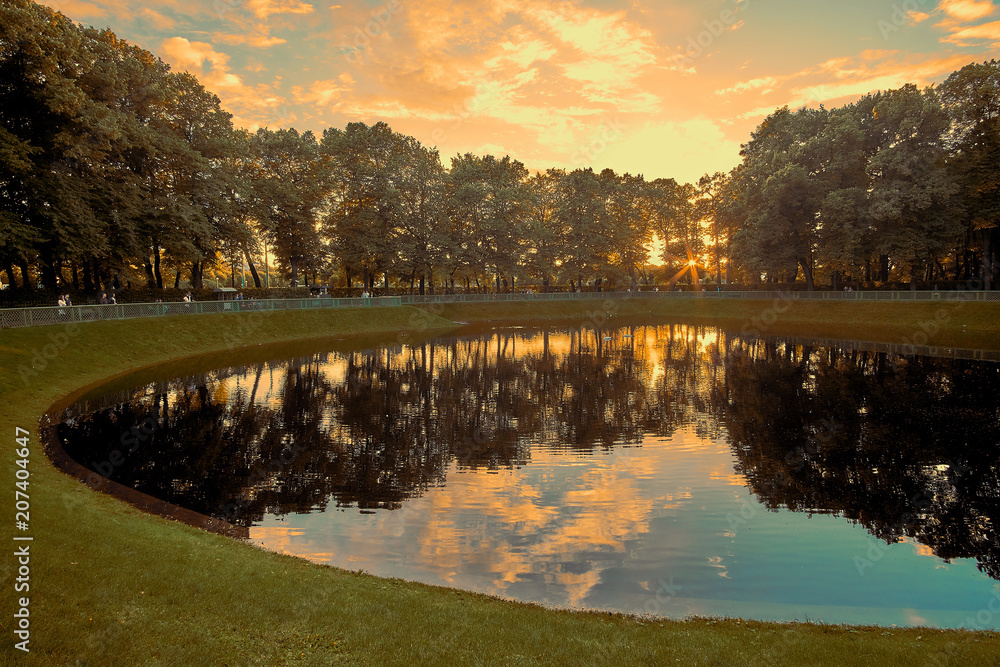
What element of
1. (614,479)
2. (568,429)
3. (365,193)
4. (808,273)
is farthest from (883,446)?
(365,193)

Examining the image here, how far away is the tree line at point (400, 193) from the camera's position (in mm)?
35688

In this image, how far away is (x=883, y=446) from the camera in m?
18.3

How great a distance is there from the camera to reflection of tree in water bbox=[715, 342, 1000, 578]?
13141 millimetres

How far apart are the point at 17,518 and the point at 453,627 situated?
8.91 metres

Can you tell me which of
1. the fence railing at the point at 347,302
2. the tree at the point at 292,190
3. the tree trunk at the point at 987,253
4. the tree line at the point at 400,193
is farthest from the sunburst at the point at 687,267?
the tree at the point at 292,190

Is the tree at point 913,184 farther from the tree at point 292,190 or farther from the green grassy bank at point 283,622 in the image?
the tree at point 292,190

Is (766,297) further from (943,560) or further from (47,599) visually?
(47,599)

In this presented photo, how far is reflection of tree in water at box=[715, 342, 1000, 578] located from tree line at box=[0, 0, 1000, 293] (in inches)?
1484

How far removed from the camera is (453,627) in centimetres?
820

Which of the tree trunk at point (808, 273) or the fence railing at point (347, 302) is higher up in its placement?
the tree trunk at point (808, 273)

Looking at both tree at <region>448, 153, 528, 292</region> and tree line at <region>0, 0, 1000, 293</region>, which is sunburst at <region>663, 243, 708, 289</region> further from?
tree at <region>448, 153, 528, 292</region>

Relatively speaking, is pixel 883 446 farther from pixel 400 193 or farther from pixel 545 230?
pixel 545 230

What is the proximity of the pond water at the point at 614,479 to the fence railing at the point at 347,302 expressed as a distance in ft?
35.8

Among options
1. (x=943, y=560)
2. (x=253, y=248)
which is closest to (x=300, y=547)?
(x=943, y=560)
